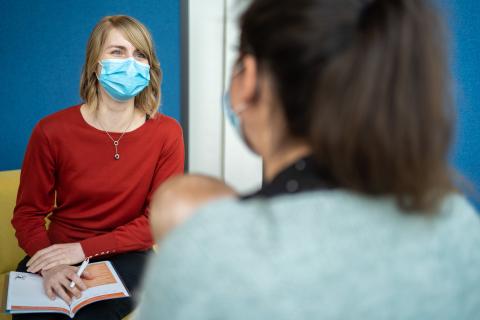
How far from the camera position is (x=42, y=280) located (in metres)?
1.27

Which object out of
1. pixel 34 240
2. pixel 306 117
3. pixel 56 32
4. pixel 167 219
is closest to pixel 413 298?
pixel 306 117

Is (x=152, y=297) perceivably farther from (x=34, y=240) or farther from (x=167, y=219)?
(x=34, y=240)

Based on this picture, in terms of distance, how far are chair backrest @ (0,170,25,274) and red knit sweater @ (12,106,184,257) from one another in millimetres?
205

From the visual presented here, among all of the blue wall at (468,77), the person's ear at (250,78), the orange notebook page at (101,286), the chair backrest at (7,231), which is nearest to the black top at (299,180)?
the person's ear at (250,78)

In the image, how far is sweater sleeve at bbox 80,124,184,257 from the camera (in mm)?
1380

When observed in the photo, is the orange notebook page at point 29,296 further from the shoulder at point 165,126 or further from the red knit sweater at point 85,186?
the shoulder at point 165,126

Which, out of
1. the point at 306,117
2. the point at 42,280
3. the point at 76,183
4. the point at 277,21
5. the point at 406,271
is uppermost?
the point at 277,21

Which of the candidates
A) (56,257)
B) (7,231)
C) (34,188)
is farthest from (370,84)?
(7,231)

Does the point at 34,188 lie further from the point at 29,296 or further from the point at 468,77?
the point at 468,77

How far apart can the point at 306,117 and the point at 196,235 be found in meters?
0.18

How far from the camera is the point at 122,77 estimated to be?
4.79 ft

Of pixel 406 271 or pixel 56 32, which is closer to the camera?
pixel 406 271

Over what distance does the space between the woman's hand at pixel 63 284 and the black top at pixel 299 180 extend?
85 centimetres

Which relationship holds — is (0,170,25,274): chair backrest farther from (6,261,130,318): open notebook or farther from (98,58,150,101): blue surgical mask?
(98,58,150,101): blue surgical mask
